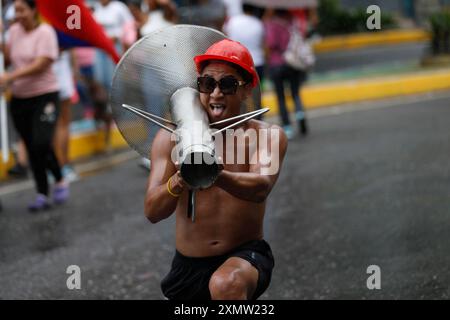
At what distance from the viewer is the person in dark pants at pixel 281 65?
1043 cm

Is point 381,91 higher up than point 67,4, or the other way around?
point 67,4

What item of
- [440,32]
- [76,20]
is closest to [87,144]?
[76,20]

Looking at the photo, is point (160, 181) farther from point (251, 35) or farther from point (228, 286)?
point (251, 35)

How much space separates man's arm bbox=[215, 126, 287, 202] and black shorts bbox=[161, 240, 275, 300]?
10.9 inches

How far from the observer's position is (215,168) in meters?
3.08

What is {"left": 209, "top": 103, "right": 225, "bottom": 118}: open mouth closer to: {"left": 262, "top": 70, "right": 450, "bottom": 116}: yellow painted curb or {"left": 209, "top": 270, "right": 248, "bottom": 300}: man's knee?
{"left": 209, "top": 270, "right": 248, "bottom": 300}: man's knee

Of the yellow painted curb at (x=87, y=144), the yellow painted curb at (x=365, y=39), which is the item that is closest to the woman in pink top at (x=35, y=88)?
the yellow painted curb at (x=87, y=144)

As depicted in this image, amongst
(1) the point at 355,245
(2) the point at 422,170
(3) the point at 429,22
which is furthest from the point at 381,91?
(1) the point at 355,245

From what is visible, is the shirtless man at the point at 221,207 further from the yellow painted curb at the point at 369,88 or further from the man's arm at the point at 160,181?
the yellow painted curb at the point at 369,88

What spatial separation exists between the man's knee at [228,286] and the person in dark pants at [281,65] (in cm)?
698

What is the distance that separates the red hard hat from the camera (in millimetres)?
3668

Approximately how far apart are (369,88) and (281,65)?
412 cm
